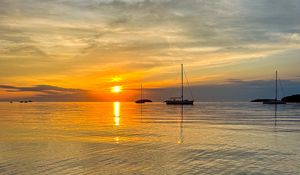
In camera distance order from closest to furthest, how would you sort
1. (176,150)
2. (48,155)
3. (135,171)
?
(135,171) < (48,155) < (176,150)

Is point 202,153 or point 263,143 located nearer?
point 202,153

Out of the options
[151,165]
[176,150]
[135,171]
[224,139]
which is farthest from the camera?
[224,139]

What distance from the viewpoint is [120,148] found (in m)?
30.8

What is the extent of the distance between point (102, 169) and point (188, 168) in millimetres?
5047

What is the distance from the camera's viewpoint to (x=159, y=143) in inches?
1347

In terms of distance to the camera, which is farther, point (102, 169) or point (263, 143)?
point (263, 143)

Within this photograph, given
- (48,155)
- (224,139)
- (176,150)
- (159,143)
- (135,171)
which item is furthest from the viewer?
(224,139)

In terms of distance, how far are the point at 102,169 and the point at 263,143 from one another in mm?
18094

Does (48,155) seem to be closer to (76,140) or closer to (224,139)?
(76,140)

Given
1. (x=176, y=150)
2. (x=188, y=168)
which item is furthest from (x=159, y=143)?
(x=188, y=168)

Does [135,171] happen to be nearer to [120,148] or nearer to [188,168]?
[188,168]

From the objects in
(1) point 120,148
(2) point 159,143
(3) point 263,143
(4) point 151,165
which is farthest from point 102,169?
(3) point 263,143

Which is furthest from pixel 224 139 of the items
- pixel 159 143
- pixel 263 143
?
pixel 159 143

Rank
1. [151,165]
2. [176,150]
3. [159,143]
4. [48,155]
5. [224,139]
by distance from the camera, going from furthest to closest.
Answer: [224,139], [159,143], [176,150], [48,155], [151,165]
